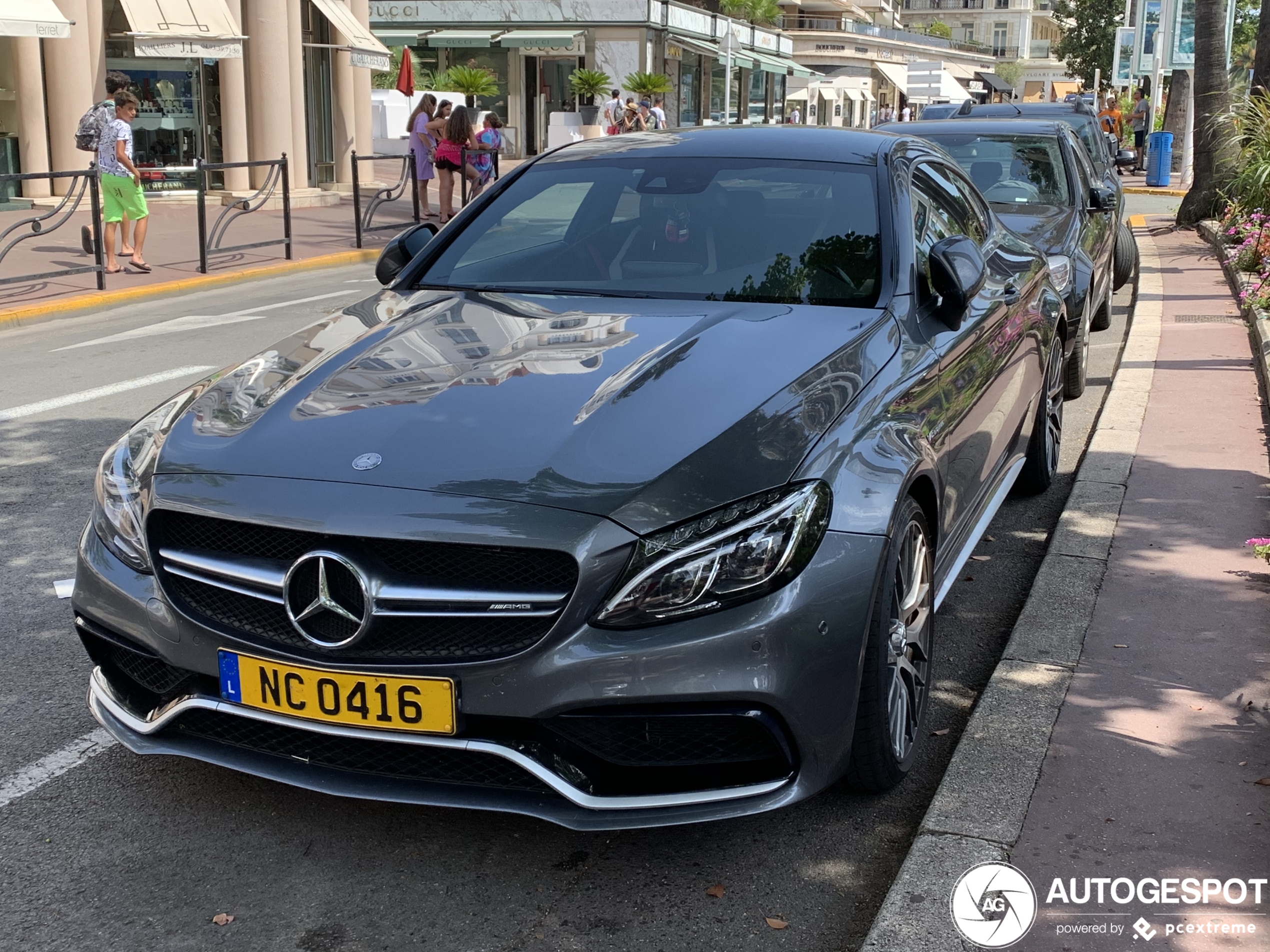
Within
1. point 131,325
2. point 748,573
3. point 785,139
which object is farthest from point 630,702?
point 131,325

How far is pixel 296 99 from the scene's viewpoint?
931 inches

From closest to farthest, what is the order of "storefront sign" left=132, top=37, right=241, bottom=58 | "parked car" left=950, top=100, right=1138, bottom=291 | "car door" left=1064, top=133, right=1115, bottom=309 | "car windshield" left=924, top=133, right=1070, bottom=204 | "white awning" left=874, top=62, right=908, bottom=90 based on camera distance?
"car door" left=1064, top=133, right=1115, bottom=309
"car windshield" left=924, top=133, right=1070, bottom=204
"parked car" left=950, top=100, right=1138, bottom=291
"storefront sign" left=132, top=37, right=241, bottom=58
"white awning" left=874, top=62, right=908, bottom=90

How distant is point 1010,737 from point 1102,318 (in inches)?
329

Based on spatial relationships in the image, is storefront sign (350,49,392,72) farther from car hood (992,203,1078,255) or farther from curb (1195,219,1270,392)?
car hood (992,203,1078,255)

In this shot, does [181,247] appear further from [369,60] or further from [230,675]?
[230,675]

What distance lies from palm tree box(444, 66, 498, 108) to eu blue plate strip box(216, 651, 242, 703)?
42857mm

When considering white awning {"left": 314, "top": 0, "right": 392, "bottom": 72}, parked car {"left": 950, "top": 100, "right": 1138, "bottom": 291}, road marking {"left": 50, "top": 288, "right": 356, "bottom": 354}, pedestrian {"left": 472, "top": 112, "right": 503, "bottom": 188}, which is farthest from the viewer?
white awning {"left": 314, "top": 0, "right": 392, "bottom": 72}

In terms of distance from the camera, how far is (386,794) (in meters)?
2.97

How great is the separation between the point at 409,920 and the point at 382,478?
936 millimetres

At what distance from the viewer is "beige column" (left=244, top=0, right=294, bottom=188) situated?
22266 millimetres

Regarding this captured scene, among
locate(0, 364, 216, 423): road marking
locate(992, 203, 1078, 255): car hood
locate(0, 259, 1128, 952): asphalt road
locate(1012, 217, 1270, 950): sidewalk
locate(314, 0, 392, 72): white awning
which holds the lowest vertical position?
locate(0, 259, 1128, 952): asphalt road

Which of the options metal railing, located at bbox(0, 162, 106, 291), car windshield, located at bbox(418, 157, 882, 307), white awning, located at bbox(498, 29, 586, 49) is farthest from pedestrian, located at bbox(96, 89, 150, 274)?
white awning, located at bbox(498, 29, 586, 49)

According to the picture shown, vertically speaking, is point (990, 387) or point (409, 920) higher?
point (990, 387)

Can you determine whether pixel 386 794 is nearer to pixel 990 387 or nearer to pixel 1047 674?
pixel 1047 674
